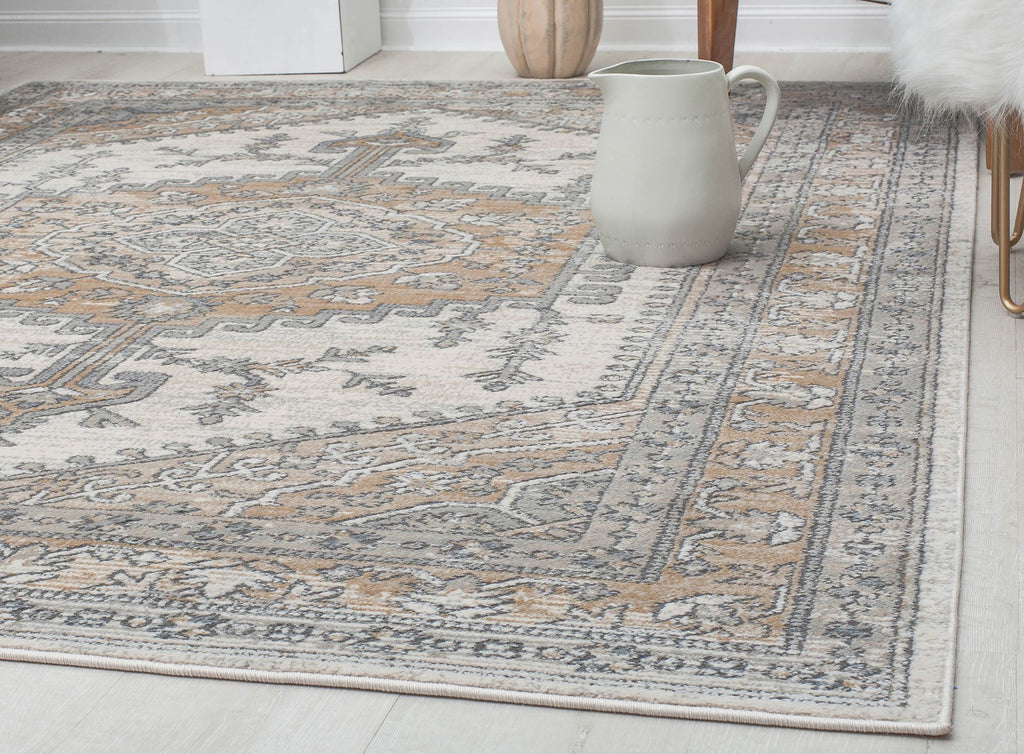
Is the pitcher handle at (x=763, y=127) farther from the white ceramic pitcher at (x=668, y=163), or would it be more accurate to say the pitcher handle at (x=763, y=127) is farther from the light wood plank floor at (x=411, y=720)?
the light wood plank floor at (x=411, y=720)

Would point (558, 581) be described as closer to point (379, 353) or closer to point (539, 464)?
point (539, 464)

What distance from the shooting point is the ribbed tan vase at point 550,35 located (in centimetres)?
380

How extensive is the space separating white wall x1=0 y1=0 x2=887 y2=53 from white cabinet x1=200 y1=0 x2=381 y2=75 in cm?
40

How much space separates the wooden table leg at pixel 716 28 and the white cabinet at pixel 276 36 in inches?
47.1

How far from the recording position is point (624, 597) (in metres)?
1.15

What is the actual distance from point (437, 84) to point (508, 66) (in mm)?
447

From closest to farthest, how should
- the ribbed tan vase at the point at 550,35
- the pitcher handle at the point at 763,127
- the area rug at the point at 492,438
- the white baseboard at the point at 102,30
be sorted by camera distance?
the area rug at the point at 492,438 < the pitcher handle at the point at 763,127 < the ribbed tan vase at the point at 550,35 < the white baseboard at the point at 102,30

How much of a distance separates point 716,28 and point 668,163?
1.61 meters

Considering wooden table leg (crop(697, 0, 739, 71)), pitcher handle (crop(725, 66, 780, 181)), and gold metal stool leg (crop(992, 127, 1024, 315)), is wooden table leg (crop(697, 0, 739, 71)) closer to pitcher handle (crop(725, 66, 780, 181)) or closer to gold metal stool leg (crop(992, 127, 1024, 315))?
pitcher handle (crop(725, 66, 780, 181))

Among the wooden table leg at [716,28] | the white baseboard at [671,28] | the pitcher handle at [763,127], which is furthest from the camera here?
the white baseboard at [671,28]

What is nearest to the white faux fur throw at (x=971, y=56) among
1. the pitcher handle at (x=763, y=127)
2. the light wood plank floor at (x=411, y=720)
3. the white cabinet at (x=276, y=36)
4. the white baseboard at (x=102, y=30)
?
the pitcher handle at (x=763, y=127)

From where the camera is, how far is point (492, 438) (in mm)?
1492

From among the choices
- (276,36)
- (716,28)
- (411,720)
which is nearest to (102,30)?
(276,36)

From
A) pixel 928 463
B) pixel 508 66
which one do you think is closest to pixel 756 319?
pixel 928 463
